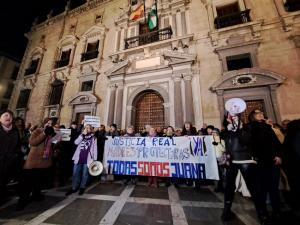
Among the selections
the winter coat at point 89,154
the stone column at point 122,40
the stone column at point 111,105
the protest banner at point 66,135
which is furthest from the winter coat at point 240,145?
the stone column at point 122,40

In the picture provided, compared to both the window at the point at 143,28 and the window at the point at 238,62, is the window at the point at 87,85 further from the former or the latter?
the window at the point at 238,62

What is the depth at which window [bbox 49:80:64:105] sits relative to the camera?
1124 centimetres

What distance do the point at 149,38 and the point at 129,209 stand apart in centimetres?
962

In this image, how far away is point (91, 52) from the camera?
11.2m

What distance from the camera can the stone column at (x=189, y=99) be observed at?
7.17 metres

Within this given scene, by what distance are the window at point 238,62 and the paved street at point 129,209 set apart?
637 cm

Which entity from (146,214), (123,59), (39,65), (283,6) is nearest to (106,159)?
(146,214)

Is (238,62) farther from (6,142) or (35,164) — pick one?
(6,142)

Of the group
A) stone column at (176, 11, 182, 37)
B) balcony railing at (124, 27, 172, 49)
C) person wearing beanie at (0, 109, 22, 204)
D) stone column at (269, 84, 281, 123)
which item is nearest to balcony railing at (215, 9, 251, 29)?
stone column at (176, 11, 182, 37)

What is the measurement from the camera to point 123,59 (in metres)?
9.55

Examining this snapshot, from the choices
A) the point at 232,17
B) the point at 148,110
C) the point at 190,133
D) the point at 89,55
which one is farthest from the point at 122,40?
the point at 190,133

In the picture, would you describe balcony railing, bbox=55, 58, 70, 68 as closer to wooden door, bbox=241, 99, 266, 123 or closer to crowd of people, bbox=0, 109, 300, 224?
crowd of people, bbox=0, 109, 300, 224

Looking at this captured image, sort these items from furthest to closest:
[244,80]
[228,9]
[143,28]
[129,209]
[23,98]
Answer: [23,98], [143,28], [228,9], [244,80], [129,209]

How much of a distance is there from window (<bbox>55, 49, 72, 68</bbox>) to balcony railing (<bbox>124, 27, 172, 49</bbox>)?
5.76m
